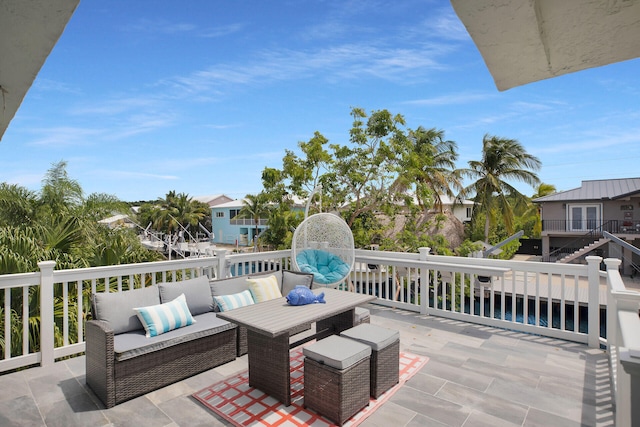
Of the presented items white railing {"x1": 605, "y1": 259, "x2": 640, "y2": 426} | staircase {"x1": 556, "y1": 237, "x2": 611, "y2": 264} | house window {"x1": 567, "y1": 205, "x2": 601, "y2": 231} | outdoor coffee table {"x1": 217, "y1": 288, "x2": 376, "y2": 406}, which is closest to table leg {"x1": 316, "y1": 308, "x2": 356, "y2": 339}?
outdoor coffee table {"x1": 217, "y1": 288, "x2": 376, "y2": 406}

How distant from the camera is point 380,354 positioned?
9.62 feet

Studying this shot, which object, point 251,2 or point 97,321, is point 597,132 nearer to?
point 251,2

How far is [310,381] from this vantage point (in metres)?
2.75

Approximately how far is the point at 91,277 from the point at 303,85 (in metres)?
8.31

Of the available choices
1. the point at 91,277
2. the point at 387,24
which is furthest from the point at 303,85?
the point at 91,277

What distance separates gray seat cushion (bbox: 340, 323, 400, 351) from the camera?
115 inches

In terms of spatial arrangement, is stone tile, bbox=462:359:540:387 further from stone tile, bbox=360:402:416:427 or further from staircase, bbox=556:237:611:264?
staircase, bbox=556:237:611:264

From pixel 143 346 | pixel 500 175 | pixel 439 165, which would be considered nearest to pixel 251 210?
pixel 439 165

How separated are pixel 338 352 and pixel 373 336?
0.45 metres

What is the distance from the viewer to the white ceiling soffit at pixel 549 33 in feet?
2.80

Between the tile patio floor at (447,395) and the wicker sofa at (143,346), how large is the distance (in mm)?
107

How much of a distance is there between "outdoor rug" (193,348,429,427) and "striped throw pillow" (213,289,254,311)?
737 millimetres

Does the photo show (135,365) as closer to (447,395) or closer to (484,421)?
(447,395)

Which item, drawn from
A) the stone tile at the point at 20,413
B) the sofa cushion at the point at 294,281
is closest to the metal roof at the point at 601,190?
the sofa cushion at the point at 294,281
